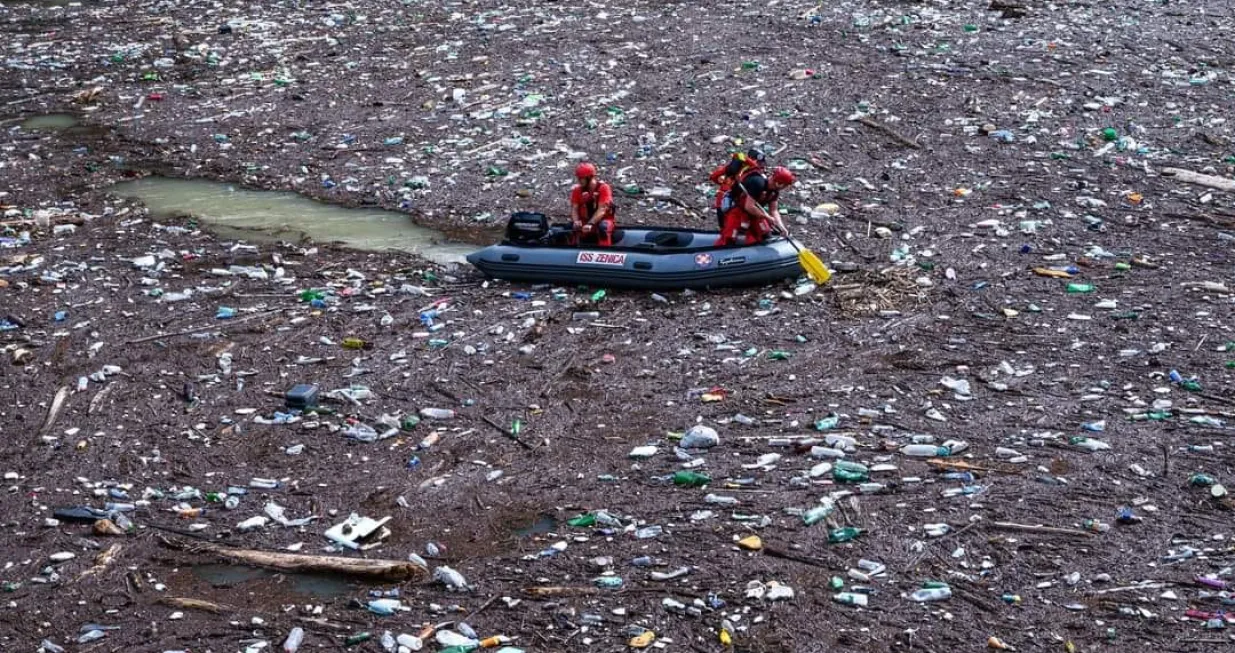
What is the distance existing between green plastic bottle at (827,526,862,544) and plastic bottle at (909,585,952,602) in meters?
0.50

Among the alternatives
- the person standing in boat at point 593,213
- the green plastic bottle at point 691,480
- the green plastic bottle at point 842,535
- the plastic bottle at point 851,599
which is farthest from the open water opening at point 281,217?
the plastic bottle at point 851,599

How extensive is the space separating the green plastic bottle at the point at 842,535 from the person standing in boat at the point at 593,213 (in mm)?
3828

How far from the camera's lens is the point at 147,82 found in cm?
1477

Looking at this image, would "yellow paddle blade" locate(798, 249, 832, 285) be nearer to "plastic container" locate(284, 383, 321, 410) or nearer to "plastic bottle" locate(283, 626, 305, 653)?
"plastic container" locate(284, 383, 321, 410)

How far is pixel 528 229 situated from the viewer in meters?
9.56

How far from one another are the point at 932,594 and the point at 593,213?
4.70m

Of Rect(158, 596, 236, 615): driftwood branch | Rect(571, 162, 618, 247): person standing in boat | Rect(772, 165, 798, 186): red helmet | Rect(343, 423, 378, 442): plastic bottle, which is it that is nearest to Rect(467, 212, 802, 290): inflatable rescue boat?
Rect(571, 162, 618, 247): person standing in boat

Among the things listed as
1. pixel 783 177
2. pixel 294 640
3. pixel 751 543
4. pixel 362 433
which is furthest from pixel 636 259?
pixel 294 640

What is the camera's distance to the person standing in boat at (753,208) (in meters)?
9.23

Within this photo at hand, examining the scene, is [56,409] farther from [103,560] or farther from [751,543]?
[751,543]

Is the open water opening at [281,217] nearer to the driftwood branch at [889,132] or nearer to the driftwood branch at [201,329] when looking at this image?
the driftwood branch at [201,329]

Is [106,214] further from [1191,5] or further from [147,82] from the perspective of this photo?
[1191,5]

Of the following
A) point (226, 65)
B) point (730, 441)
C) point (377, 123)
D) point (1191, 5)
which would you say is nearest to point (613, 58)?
point (377, 123)

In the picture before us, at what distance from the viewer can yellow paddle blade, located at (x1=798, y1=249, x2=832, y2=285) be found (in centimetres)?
909
